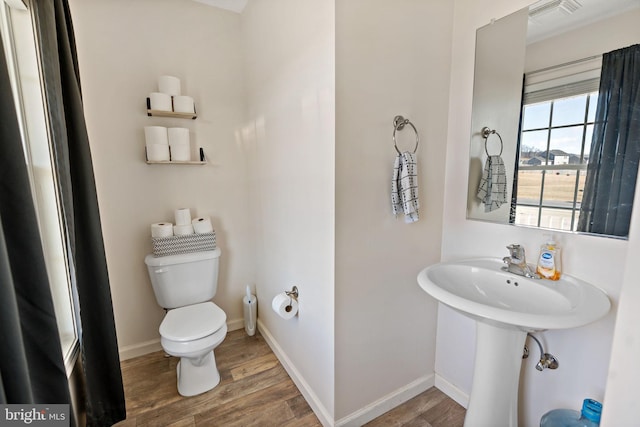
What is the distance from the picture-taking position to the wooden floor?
1514 mm

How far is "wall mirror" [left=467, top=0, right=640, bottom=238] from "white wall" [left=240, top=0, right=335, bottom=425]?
817mm

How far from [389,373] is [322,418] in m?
0.44

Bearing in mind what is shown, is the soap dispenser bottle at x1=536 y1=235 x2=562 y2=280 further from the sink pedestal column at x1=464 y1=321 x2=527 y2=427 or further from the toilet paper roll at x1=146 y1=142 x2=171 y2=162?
the toilet paper roll at x1=146 y1=142 x2=171 y2=162

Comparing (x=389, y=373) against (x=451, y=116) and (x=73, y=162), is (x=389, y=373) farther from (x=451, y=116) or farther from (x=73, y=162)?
(x=73, y=162)

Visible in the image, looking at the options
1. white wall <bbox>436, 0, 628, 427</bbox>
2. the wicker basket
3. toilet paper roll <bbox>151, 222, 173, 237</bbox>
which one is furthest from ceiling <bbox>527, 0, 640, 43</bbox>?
toilet paper roll <bbox>151, 222, 173, 237</bbox>

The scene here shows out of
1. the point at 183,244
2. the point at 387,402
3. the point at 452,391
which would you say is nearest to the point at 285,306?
the point at 387,402

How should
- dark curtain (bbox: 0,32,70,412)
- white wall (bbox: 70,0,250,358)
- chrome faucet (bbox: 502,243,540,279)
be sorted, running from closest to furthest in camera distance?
dark curtain (bbox: 0,32,70,412) < chrome faucet (bbox: 502,243,540,279) < white wall (bbox: 70,0,250,358)

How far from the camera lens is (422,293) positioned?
5.30 ft

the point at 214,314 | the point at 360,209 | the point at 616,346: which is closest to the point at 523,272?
the point at 360,209

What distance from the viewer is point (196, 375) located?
1.73 m

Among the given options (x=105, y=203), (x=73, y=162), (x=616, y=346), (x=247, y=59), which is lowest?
(x=616, y=346)

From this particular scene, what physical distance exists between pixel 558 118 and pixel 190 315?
7.33ft

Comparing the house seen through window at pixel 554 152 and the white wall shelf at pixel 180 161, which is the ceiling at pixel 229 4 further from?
the house seen through window at pixel 554 152

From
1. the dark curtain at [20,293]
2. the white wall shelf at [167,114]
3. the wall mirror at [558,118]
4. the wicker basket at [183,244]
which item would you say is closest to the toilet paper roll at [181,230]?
the wicker basket at [183,244]
